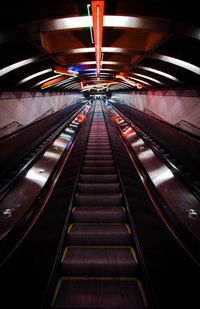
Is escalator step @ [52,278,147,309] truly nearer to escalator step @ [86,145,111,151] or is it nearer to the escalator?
the escalator

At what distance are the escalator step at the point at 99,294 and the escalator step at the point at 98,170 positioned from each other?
11.2 ft

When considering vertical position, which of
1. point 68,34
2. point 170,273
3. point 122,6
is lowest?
point 170,273

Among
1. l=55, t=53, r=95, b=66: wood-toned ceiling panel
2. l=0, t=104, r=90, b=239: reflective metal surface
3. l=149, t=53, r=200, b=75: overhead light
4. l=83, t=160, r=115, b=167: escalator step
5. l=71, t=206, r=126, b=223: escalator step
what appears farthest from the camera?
l=55, t=53, r=95, b=66: wood-toned ceiling panel

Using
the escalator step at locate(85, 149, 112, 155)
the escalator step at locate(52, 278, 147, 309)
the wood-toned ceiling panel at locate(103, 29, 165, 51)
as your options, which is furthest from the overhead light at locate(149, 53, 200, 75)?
the escalator step at locate(52, 278, 147, 309)

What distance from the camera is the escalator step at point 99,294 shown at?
2430 millimetres

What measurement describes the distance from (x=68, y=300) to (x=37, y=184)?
309cm

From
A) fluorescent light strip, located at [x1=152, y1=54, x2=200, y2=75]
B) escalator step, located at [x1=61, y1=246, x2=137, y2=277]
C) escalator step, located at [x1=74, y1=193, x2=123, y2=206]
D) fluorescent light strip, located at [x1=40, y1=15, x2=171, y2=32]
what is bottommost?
escalator step, located at [x1=61, y1=246, x2=137, y2=277]

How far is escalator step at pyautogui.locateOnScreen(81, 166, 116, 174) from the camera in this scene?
6031 millimetres

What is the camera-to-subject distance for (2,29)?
5332mm

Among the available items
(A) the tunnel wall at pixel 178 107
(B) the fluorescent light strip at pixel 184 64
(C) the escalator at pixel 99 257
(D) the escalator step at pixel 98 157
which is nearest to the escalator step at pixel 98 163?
(D) the escalator step at pixel 98 157

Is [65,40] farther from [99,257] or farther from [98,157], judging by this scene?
[99,257]

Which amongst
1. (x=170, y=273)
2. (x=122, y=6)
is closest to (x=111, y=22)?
(x=122, y=6)

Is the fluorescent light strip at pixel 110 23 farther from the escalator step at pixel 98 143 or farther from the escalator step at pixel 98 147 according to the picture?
the escalator step at pixel 98 143

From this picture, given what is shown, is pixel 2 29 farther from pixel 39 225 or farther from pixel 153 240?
pixel 153 240
